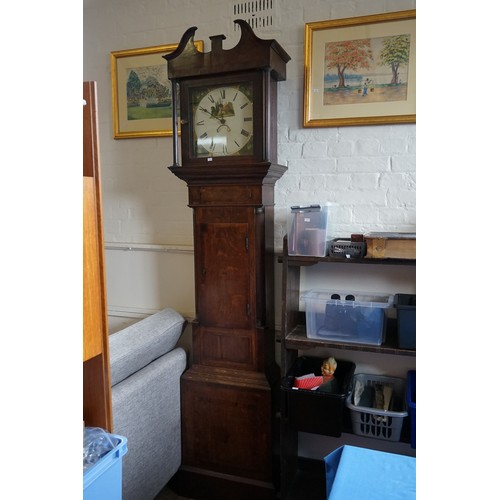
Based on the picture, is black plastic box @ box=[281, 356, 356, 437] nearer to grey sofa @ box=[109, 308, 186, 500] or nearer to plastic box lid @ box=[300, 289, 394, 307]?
plastic box lid @ box=[300, 289, 394, 307]

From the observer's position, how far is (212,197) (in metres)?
2.04

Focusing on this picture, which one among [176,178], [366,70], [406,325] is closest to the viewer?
[406,325]

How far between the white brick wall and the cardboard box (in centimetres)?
28

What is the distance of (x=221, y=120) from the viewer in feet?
6.60

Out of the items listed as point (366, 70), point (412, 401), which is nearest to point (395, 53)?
point (366, 70)

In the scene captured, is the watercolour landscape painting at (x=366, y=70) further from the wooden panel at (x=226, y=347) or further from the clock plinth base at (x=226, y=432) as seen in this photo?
the clock plinth base at (x=226, y=432)

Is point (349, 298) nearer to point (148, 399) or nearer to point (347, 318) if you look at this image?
point (347, 318)

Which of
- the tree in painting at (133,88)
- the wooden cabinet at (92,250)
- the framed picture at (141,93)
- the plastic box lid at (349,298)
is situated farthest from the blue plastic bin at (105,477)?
the tree in painting at (133,88)

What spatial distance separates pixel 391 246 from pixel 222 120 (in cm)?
90

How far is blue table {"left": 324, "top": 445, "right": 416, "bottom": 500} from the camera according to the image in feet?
3.34

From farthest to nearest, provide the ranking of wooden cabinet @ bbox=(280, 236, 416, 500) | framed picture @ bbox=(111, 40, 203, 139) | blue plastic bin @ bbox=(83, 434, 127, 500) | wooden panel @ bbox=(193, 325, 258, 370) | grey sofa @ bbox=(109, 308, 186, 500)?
1. framed picture @ bbox=(111, 40, 203, 139)
2. wooden panel @ bbox=(193, 325, 258, 370)
3. wooden cabinet @ bbox=(280, 236, 416, 500)
4. grey sofa @ bbox=(109, 308, 186, 500)
5. blue plastic bin @ bbox=(83, 434, 127, 500)

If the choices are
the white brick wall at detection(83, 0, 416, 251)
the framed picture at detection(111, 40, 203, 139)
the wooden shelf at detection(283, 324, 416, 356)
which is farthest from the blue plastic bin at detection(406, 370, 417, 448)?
the framed picture at detection(111, 40, 203, 139)
